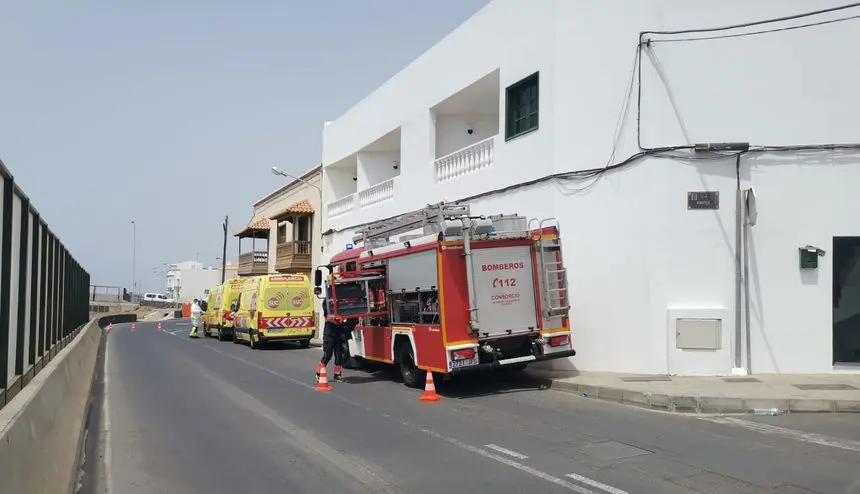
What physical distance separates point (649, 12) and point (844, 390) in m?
7.35

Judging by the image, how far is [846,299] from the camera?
40.7 feet

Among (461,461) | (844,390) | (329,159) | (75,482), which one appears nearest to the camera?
(75,482)

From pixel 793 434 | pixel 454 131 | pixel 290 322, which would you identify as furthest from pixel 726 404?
pixel 290 322

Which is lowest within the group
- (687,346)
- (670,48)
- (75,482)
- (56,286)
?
(75,482)

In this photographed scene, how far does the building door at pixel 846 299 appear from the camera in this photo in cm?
1230

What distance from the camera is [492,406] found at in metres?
10.7

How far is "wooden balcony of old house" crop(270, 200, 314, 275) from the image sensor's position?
32.6 metres

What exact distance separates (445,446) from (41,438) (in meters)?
4.22

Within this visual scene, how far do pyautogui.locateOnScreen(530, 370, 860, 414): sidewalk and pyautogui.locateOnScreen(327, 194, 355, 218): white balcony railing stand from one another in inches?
589

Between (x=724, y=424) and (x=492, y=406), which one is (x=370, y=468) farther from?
(x=724, y=424)

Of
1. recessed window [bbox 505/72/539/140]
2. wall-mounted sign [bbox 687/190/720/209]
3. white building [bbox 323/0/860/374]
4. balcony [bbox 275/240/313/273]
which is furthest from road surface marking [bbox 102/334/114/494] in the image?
balcony [bbox 275/240/313/273]

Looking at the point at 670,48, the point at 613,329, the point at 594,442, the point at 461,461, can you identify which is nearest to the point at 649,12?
the point at 670,48

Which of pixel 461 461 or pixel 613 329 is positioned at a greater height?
pixel 613 329

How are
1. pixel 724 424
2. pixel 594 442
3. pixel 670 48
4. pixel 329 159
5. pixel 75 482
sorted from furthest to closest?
pixel 329 159 → pixel 670 48 → pixel 724 424 → pixel 594 442 → pixel 75 482
